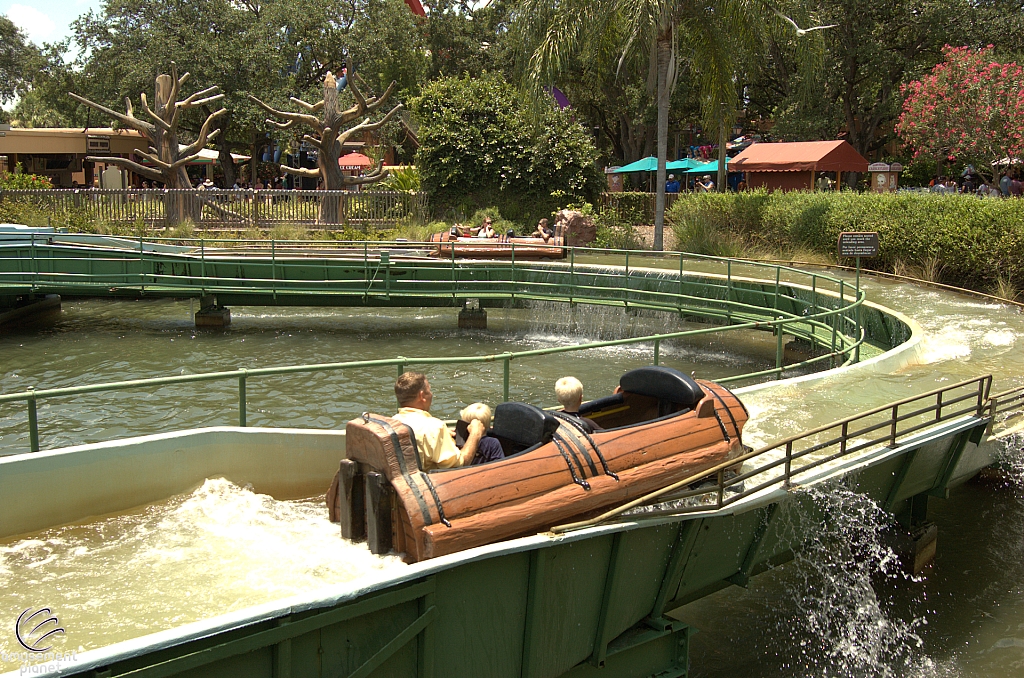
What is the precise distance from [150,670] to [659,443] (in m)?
3.97

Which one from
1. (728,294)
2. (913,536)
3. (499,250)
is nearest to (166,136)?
(499,250)

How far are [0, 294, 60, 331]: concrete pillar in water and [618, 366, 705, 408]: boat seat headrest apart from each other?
66.2 ft

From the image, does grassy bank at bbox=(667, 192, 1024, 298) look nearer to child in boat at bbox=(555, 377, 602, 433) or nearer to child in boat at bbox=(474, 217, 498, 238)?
child in boat at bbox=(474, 217, 498, 238)

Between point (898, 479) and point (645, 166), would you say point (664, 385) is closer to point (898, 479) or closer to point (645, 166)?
point (898, 479)

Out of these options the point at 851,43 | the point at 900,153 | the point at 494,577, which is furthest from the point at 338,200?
the point at 900,153

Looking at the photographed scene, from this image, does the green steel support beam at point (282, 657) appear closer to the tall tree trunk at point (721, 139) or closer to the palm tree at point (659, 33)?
the palm tree at point (659, 33)

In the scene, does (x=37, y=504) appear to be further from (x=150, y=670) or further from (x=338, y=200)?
(x=338, y=200)

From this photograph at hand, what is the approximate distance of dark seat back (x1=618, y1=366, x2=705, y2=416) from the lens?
7566 millimetres

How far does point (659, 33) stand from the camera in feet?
83.8

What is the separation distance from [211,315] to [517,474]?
1863 cm

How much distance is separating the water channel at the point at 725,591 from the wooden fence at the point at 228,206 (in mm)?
14902

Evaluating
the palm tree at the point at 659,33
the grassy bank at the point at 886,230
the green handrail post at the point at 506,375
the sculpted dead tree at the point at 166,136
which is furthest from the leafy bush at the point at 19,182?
the green handrail post at the point at 506,375

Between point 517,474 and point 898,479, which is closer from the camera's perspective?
point 517,474

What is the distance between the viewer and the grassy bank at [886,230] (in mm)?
19688
